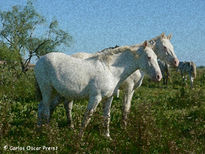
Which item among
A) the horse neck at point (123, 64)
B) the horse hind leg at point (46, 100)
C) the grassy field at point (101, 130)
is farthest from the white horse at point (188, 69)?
the horse hind leg at point (46, 100)

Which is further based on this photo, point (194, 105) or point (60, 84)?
point (194, 105)

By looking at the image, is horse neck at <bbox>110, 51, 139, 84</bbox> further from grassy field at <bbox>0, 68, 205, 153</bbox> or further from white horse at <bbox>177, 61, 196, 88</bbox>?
white horse at <bbox>177, 61, 196, 88</bbox>

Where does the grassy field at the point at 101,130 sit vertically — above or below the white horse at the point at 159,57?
below

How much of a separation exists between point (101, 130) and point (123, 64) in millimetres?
1537

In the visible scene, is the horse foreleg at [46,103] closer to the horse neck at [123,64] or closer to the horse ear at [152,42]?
the horse neck at [123,64]

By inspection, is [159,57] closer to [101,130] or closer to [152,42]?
[152,42]

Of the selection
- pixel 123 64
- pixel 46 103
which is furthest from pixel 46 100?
pixel 123 64

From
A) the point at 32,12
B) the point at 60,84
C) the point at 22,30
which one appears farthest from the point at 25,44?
the point at 60,84

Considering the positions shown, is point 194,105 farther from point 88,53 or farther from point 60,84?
point 60,84

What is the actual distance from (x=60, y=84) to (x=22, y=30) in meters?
34.3

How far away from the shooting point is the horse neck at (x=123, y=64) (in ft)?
18.2

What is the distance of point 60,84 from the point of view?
533 cm

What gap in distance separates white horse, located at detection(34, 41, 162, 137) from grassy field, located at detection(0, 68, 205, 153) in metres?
0.54

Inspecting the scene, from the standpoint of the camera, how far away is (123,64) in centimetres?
566
